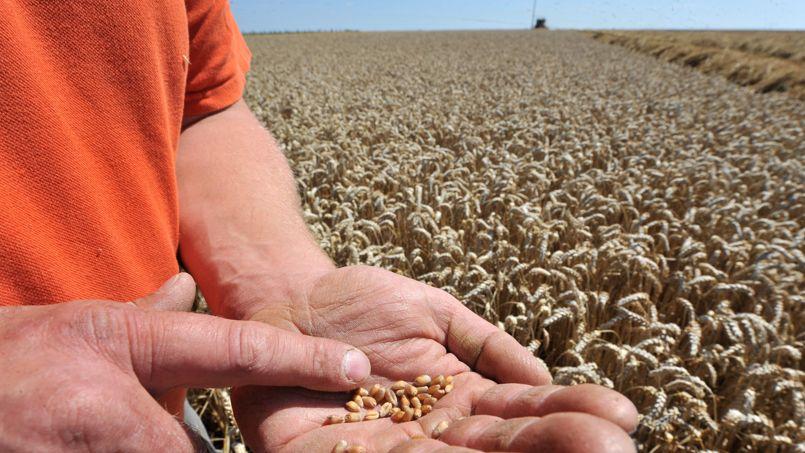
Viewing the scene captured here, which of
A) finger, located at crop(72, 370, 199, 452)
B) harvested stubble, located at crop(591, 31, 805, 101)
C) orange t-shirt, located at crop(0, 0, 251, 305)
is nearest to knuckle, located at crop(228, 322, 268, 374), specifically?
finger, located at crop(72, 370, 199, 452)

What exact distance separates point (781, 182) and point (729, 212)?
1423 millimetres

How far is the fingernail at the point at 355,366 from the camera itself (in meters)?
1.62

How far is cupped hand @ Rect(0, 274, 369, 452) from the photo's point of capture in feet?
3.41

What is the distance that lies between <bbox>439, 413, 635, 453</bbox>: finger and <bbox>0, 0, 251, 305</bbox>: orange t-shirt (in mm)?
1075

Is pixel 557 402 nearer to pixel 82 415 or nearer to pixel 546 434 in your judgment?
pixel 546 434

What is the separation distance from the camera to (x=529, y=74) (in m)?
18.0

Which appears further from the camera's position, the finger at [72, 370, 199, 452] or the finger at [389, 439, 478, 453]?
the finger at [389, 439, 478, 453]

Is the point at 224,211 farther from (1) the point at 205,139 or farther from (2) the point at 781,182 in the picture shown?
(2) the point at 781,182

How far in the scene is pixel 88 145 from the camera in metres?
1.51

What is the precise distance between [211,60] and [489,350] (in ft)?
4.78

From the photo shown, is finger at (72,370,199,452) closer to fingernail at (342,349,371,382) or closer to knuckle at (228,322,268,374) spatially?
knuckle at (228,322,268,374)

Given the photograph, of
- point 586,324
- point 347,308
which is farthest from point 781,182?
point 347,308

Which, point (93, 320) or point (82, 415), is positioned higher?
point (93, 320)

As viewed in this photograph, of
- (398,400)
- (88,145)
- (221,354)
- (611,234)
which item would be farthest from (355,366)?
(611,234)
